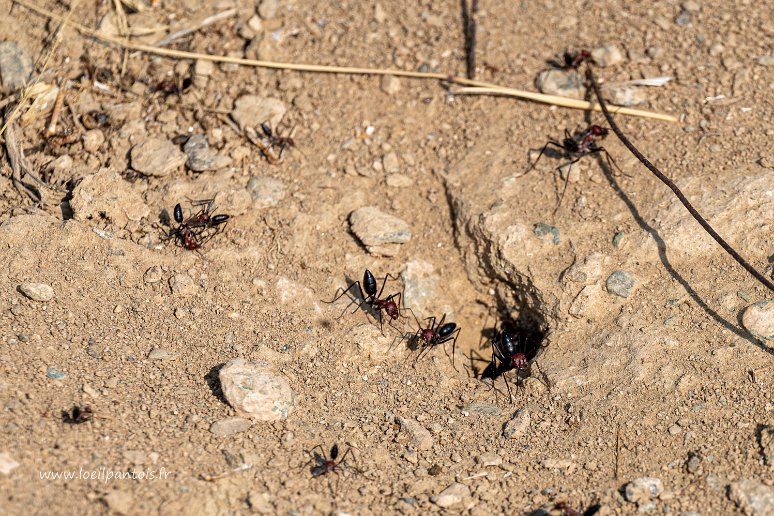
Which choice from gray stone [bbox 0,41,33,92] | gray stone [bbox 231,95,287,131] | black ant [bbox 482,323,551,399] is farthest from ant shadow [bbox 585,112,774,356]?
gray stone [bbox 0,41,33,92]

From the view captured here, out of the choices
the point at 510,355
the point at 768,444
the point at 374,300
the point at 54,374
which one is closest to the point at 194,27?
the point at 374,300

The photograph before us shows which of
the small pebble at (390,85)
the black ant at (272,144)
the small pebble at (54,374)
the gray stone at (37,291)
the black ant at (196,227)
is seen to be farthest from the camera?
the small pebble at (390,85)

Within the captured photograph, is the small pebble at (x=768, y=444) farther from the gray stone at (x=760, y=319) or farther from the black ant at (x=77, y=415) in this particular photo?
the black ant at (x=77, y=415)

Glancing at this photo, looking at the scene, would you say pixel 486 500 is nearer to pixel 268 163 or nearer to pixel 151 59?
pixel 268 163

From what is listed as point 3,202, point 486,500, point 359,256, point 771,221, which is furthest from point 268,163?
point 771,221

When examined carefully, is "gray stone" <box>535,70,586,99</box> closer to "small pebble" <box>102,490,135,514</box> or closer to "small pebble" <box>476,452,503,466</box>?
"small pebble" <box>476,452,503,466</box>

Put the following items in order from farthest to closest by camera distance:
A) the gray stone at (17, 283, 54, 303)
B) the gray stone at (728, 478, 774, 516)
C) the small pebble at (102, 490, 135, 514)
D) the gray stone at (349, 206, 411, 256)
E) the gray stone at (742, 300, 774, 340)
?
the gray stone at (349, 206, 411, 256) < the gray stone at (17, 283, 54, 303) < the gray stone at (742, 300, 774, 340) < the gray stone at (728, 478, 774, 516) < the small pebble at (102, 490, 135, 514)

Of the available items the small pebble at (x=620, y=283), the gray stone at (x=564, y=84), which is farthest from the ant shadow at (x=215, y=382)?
the gray stone at (x=564, y=84)
